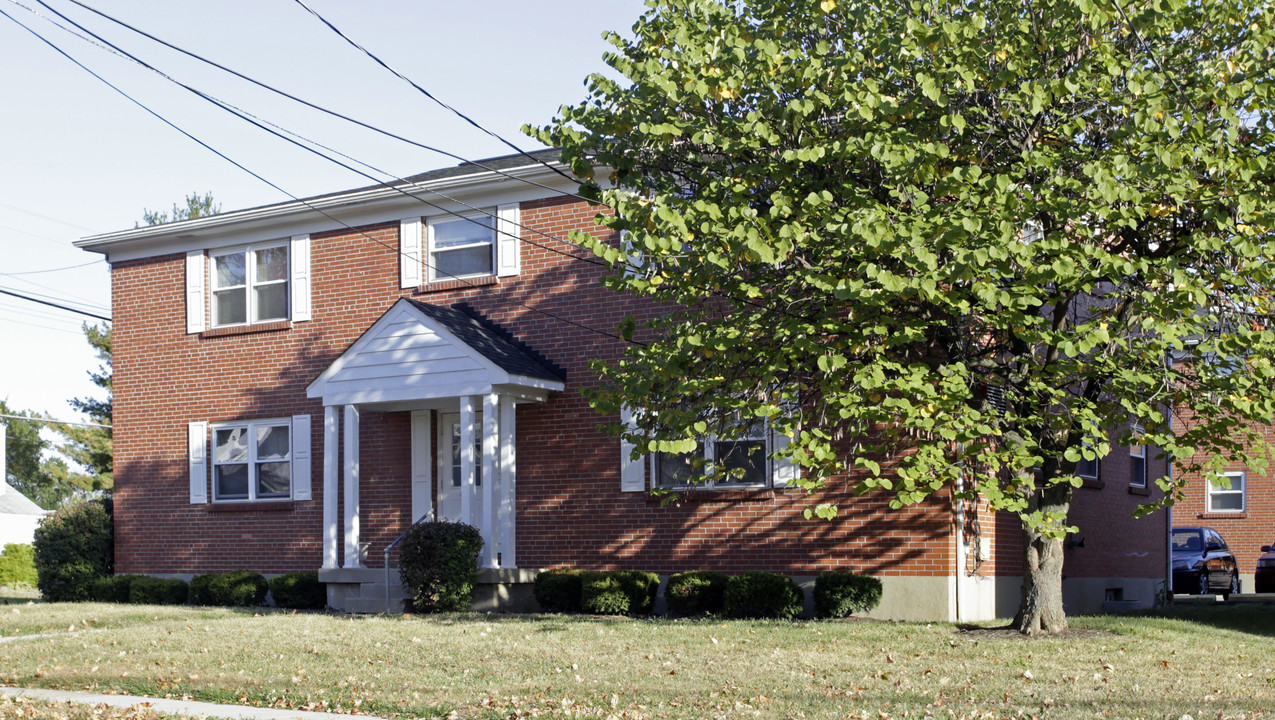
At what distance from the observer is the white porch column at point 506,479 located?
17.2 meters

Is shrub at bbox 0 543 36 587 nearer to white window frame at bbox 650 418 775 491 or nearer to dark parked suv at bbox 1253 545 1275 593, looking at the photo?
white window frame at bbox 650 418 775 491

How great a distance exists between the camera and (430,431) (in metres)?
18.7

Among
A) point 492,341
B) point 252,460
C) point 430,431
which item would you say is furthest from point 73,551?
point 492,341

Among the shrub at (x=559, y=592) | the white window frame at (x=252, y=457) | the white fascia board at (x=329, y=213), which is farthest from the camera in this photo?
the white window frame at (x=252, y=457)

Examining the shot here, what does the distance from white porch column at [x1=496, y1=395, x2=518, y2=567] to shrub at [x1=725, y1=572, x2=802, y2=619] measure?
368 centimetres

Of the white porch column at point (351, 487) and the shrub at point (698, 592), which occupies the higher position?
the white porch column at point (351, 487)

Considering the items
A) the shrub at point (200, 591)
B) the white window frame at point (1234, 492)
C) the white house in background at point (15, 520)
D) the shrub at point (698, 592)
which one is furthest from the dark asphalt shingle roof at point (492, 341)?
the white house in background at point (15, 520)

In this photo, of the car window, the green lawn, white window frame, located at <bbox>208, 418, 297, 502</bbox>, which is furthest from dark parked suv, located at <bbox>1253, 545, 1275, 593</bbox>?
white window frame, located at <bbox>208, 418, 297, 502</bbox>

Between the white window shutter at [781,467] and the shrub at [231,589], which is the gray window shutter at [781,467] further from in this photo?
the shrub at [231,589]

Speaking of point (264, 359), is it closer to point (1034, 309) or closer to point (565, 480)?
A: point (565, 480)

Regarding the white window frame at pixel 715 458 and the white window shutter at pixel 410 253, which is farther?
the white window shutter at pixel 410 253

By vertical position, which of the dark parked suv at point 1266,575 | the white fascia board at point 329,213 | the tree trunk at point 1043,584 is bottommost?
the dark parked suv at point 1266,575

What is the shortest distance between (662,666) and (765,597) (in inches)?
178

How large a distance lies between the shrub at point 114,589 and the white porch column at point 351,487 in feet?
14.2
